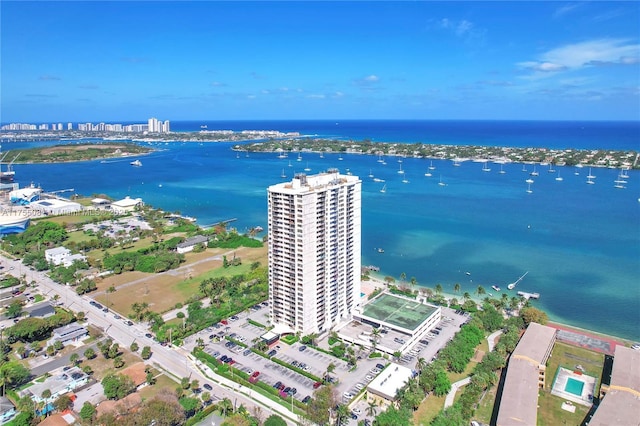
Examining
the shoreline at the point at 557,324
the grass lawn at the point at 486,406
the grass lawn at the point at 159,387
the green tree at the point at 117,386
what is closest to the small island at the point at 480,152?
the shoreline at the point at 557,324

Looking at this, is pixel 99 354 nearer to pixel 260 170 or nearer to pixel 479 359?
pixel 479 359

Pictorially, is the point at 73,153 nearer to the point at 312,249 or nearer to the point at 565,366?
the point at 312,249

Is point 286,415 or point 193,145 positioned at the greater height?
point 193,145

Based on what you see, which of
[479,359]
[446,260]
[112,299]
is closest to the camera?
[479,359]

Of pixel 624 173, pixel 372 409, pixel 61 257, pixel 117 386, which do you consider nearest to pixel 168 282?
pixel 61 257

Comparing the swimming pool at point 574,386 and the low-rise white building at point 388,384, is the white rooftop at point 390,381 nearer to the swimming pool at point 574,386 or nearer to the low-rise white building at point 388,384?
the low-rise white building at point 388,384

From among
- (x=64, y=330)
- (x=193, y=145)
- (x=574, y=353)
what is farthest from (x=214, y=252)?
(x=193, y=145)
